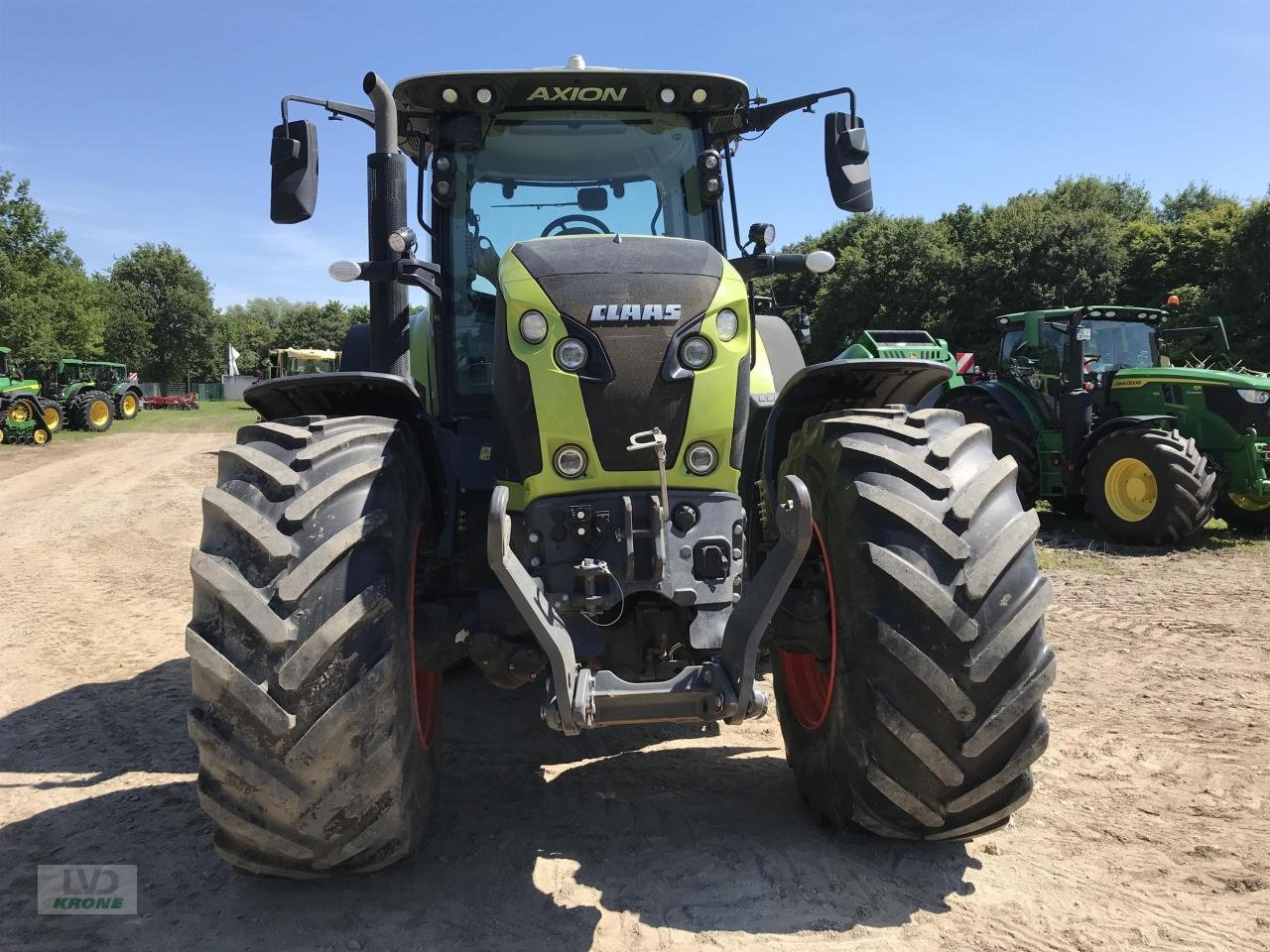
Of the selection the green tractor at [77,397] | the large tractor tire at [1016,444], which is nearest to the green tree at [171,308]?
the green tractor at [77,397]

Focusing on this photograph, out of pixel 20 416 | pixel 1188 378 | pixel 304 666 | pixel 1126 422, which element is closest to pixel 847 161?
pixel 304 666

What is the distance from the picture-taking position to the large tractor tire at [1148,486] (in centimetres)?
901

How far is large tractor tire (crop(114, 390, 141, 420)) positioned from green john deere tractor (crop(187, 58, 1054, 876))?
96.9 ft

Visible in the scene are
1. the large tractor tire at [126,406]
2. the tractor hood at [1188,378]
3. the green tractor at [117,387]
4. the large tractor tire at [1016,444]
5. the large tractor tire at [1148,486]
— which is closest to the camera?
the large tractor tire at [1148,486]

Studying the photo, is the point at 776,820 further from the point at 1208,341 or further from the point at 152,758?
the point at 1208,341

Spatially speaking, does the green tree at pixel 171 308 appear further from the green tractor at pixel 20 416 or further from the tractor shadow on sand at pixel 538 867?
the tractor shadow on sand at pixel 538 867

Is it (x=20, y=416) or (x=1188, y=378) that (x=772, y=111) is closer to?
(x=1188, y=378)

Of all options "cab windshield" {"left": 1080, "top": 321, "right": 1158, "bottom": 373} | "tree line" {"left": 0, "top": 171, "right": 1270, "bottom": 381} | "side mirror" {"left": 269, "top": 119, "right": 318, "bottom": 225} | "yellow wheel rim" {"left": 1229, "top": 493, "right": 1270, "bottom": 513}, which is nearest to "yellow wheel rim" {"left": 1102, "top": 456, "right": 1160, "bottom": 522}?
"yellow wheel rim" {"left": 1229, "top": 493, "right": 1270, "bottom": 513}

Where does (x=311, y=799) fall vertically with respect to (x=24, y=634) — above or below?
above

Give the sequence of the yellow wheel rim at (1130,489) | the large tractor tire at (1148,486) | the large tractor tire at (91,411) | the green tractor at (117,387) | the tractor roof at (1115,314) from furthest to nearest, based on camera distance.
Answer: the green tractor at (117,387) → the large tractor tire at (91,411) → the tractor roof at (1115,314) → the yellow wheel rim at (1130,489) → the large tractor tire at (1148,486)

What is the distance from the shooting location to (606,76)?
12.5 feet

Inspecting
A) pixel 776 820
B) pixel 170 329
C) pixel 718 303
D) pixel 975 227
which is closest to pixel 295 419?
pixel 718 303

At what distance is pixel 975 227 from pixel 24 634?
135 ft

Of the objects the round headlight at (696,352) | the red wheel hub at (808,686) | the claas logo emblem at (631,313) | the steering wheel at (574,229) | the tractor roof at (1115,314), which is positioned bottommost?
the red wheel hub at (808,686)
